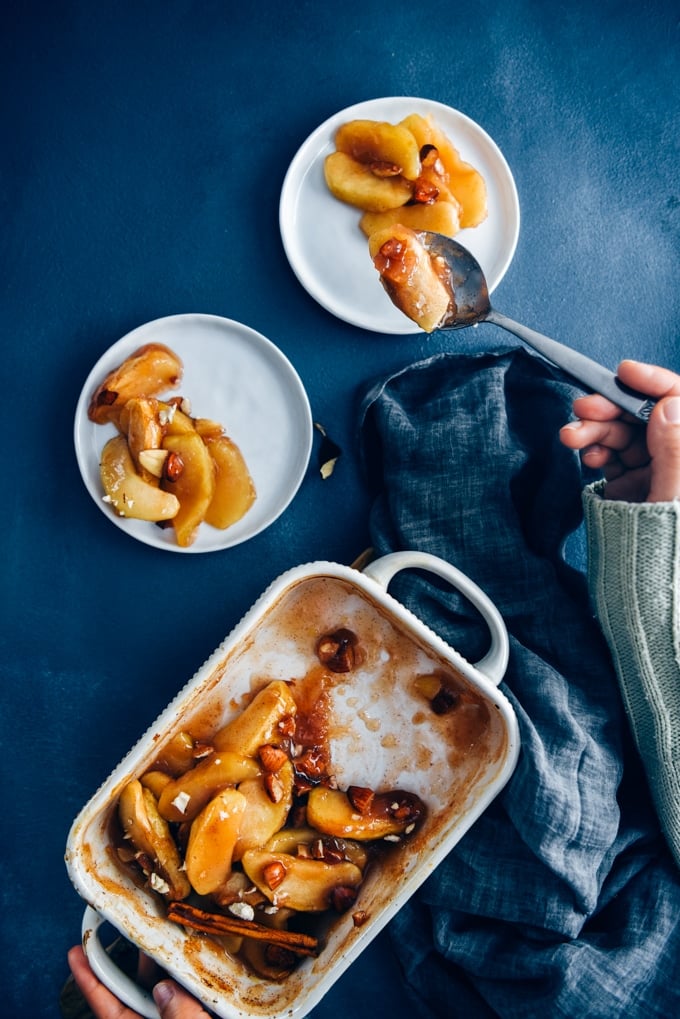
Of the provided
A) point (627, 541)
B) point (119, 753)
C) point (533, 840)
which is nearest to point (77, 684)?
point (119, 753)

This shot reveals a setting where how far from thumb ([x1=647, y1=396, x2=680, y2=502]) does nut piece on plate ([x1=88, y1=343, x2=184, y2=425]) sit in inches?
27.0

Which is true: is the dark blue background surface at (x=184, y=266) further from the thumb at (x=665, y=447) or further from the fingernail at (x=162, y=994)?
the thumb at (x=665, y=447)

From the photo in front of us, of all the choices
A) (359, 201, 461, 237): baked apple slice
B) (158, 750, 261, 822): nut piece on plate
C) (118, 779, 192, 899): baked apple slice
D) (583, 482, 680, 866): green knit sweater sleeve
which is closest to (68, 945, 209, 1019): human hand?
(118, 779, 192, 899): baked apple slice

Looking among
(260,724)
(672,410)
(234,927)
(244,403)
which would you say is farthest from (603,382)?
(234,927)

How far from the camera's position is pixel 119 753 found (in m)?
1.31

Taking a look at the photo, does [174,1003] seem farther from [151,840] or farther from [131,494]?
[131,494]

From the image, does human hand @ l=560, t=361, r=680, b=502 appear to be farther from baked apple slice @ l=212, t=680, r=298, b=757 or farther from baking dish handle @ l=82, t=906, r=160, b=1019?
baking dish handle @ l=82, t=906, r=160, b=1019

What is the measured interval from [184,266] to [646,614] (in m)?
0.87

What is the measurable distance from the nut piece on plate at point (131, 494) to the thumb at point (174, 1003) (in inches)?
24.8

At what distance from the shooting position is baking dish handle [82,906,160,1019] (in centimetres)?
112

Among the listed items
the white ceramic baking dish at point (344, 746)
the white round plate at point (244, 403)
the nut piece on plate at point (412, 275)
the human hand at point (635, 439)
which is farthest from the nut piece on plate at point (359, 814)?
the nut piece on plate at point (412, 275)

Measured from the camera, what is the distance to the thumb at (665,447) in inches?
42.0

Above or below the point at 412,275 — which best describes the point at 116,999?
below

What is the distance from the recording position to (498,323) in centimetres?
118
